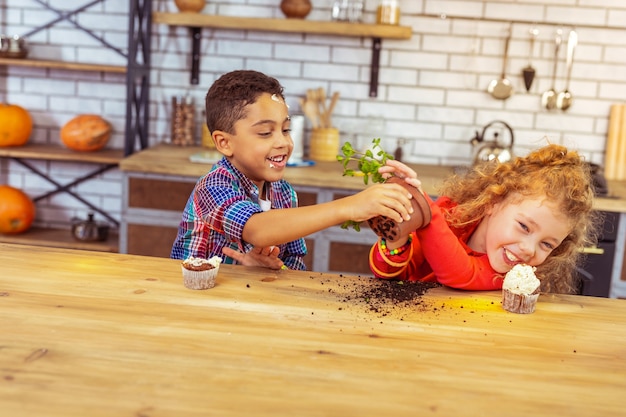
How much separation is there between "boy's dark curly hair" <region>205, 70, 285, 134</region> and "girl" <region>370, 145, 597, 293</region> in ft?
1.76

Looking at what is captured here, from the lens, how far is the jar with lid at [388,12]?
159 inches

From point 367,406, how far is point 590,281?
108 inches

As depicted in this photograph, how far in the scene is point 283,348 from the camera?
1392mm

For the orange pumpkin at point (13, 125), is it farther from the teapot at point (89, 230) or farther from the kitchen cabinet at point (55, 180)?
the teapot at point (89, 230)

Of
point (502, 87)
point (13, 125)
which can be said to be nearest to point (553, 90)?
point (502, 87)

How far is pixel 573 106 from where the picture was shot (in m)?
4.21

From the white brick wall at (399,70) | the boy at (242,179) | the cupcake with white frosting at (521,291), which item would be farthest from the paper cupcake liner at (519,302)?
the white brick wall at (399,70)

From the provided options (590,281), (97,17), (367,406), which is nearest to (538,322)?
(367,406)

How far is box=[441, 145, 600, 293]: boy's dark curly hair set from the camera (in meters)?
1.86

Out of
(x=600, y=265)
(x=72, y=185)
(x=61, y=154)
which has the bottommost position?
(x=600, y=265)

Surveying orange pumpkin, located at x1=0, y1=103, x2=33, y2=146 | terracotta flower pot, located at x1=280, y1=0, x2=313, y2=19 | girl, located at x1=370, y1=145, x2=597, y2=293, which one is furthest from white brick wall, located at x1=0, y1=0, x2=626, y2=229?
girl, located at x1=370, y1=145, x2=597, y2=293

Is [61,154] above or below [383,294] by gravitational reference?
above

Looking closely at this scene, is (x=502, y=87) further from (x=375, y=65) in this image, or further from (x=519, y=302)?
(x=519, y=302)

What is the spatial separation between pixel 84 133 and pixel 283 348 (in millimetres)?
3051
